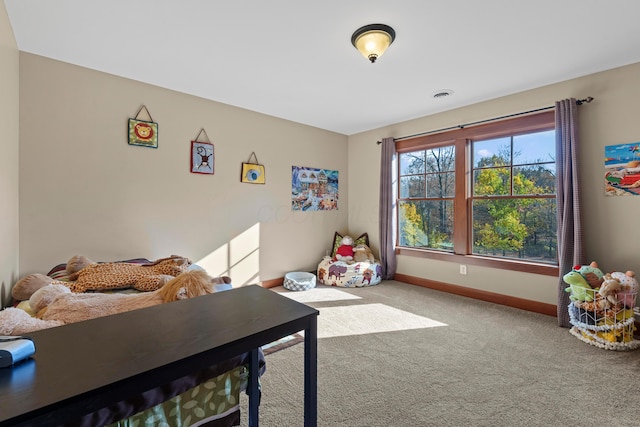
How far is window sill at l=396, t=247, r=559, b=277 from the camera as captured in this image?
3.04 m

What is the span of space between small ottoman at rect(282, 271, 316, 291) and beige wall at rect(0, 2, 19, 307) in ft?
8.43

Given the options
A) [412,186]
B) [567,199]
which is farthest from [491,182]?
[412,186]

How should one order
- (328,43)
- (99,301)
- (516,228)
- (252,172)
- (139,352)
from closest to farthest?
(139,352), (99,301), (328,43), (516,228), (252,172)

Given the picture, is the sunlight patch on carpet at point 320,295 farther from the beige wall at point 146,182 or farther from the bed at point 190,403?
the bed at point 190,403

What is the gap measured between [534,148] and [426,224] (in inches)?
60.6

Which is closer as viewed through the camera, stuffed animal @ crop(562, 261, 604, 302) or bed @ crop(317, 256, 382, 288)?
stuffed animal @ crop(562, 261, 604, 302)

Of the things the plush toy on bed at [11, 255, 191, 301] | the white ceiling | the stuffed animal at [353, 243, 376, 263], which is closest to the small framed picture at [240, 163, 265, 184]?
the white ceiling

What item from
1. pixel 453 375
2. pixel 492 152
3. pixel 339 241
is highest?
pixel 492 152

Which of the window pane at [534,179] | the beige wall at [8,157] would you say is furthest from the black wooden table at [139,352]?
the window pane at [534,179]

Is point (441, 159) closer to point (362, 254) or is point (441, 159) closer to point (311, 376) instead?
point (362, 254)

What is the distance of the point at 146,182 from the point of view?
9.86 ft

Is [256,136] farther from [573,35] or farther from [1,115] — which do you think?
[573,35]

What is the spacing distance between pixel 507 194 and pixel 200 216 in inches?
140

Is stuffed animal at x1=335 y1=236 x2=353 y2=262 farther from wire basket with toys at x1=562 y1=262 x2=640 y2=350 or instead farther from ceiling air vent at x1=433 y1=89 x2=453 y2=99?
wire basket with toys at x1=562 y1=262 x2=640 y2=350
